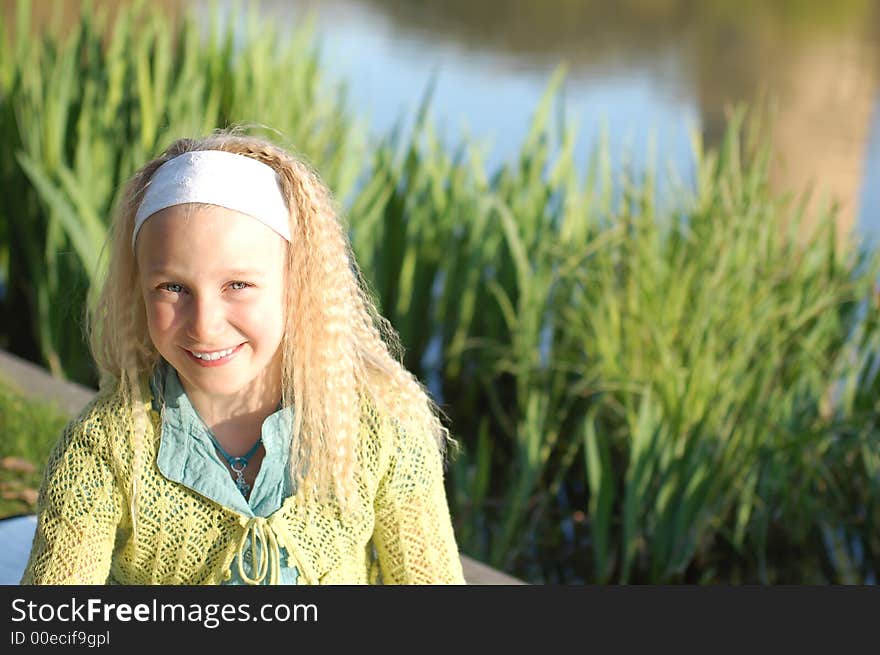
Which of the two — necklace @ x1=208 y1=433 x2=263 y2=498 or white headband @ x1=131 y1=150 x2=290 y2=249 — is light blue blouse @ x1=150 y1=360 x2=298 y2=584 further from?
white headband @ x1=131 y1=150 x2=290 y2=249

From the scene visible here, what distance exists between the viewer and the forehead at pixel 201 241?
50.2 inches

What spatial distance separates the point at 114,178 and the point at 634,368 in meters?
1.48

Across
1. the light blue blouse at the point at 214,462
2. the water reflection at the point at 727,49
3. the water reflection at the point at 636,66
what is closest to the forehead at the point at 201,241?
the light blue blouse at the point at 214,462

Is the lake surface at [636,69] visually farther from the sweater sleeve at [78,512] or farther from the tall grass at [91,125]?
the sweater sleeve at [78,512]

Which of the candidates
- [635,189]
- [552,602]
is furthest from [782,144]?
[552,602]

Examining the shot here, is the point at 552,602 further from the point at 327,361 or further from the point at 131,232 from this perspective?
the point at 131,232

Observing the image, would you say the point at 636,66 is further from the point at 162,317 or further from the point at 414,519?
the point at 162,317

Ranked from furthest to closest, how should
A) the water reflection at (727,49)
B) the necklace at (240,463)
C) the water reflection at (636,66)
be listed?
the water reflection at (636,66) → the water reflection at (727,49) → the necklace at (240,463)

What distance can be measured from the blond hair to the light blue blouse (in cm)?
2

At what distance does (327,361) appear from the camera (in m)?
1.38

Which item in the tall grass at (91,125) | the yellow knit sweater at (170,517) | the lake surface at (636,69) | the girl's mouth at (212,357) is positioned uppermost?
the lake surface at (636,69)

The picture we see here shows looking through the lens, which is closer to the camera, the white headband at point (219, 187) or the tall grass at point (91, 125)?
the white headband at point (219, 187)

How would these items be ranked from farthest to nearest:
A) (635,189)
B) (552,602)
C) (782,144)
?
(782,144) < (635,189) < (552,602)

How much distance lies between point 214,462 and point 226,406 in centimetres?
7
